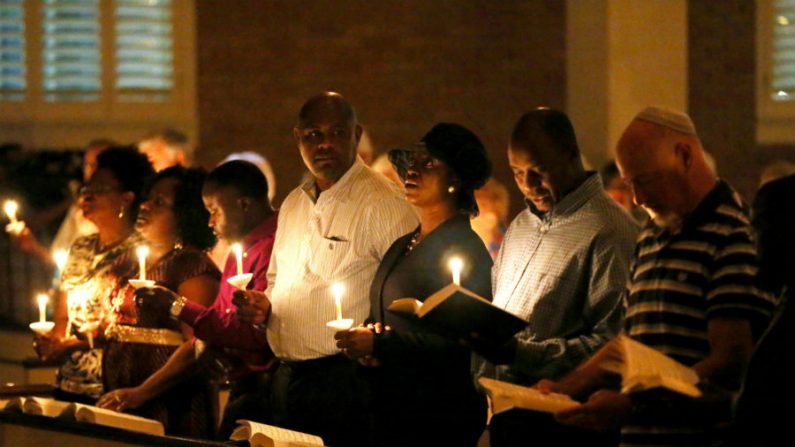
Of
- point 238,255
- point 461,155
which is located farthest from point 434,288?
point 238,255

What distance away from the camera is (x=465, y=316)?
149 inches

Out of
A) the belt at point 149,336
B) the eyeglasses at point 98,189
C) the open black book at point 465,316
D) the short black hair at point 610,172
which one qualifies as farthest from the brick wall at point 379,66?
the open black book at point 465,316

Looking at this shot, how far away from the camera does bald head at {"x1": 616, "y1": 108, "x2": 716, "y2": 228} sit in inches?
143

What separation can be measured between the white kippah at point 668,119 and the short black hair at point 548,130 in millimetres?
599

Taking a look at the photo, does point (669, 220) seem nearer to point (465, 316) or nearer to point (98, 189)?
point (465, 316)

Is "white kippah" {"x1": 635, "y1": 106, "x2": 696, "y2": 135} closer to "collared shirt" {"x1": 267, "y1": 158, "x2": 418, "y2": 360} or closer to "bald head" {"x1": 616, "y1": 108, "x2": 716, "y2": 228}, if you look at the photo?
"bald head" {"x1": 616, "y1": 108, "x2": 716, "y2": 228}

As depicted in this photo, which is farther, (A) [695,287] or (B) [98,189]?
(B) [98,189]

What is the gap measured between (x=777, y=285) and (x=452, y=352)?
1.53 m

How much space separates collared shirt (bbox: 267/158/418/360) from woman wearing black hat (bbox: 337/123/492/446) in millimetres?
258

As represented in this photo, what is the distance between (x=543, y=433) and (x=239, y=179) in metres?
1.80

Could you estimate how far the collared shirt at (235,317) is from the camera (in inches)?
207

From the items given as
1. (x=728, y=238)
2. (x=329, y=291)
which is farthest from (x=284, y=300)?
(x=728, y=238)

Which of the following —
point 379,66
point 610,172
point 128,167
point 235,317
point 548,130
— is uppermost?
point 379,66

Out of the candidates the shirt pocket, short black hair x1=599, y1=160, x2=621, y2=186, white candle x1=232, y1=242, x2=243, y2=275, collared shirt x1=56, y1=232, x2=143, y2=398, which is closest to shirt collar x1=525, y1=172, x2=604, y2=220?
the shirt pocket
